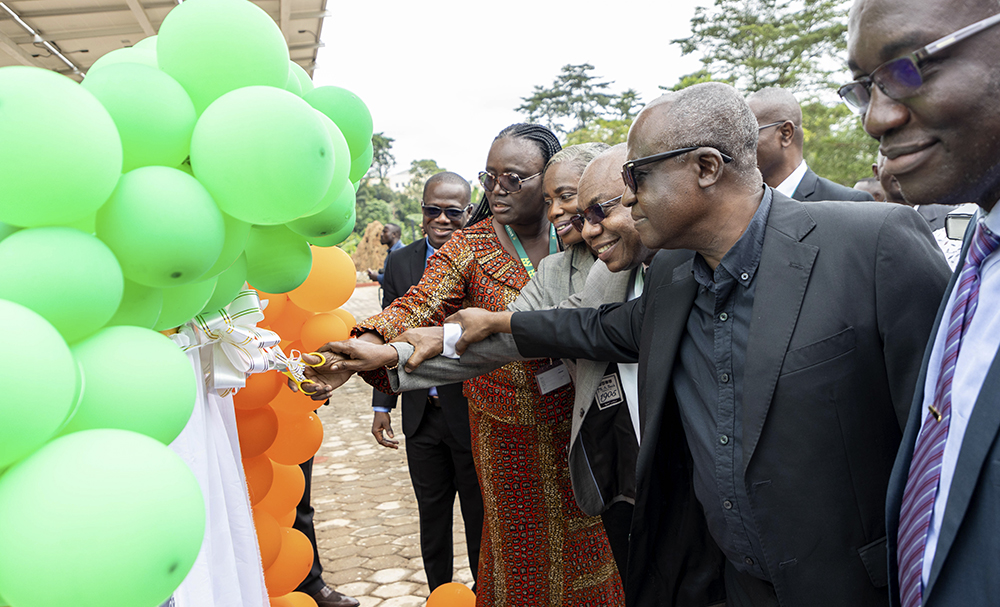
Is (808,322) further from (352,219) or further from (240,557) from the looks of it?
(240,557)

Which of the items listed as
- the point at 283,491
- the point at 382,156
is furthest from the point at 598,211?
the point at 382,156

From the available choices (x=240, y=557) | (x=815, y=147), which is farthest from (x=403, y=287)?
(x=815, y=147)

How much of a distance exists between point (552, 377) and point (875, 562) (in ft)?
4.32

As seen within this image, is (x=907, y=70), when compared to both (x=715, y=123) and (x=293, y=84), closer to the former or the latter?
(x=715, y=123)

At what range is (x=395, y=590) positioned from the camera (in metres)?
3.98

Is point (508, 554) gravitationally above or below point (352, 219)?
below

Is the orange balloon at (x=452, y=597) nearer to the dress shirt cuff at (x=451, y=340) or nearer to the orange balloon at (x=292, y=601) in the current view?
the orange balloon at (x=292, y=601)

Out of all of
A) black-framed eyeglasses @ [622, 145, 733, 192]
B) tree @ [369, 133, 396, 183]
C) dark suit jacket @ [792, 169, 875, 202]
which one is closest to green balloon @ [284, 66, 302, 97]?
black-framed eyeglasses @ [622, 145, 733, 192]

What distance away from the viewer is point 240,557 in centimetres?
187

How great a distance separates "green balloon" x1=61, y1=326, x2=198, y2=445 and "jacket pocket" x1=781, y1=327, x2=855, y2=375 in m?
1.33

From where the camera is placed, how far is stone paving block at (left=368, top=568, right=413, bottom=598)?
4113mm

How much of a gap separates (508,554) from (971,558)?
6.26 feet

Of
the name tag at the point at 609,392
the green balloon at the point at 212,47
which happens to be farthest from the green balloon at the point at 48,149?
the name tag at the point at 609,392

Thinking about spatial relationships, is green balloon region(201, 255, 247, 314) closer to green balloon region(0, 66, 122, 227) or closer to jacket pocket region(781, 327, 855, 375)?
green balloon region(0, 66, 122, 227)
